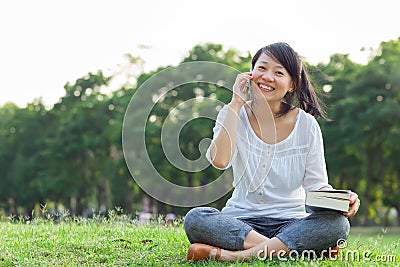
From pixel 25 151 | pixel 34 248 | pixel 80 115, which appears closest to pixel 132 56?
pixel 80 115

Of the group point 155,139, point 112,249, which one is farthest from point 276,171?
point 155,139

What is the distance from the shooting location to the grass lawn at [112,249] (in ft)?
15.5

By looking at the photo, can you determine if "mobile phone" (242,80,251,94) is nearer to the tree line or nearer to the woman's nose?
the woman's nose

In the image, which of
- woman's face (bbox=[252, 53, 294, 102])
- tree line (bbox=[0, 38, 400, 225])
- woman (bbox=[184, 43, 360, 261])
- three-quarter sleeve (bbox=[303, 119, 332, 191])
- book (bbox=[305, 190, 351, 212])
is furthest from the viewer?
tree line (bbox=[0, 38, 400, 225])

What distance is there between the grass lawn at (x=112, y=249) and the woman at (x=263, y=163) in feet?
0.67

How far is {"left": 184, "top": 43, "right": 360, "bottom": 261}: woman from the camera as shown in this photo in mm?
4637

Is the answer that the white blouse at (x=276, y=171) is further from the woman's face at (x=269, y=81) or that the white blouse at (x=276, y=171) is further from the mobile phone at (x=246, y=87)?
the woman's face at (x=269, y=81)

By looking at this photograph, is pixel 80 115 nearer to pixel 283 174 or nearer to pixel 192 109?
pixel 192 109

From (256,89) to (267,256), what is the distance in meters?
1.36

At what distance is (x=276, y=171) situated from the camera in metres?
4.98

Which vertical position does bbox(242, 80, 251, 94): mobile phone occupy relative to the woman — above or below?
above

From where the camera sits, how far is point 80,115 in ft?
107

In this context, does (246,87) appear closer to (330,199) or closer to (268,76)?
(268,76)

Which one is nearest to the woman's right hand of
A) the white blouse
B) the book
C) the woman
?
the woman
